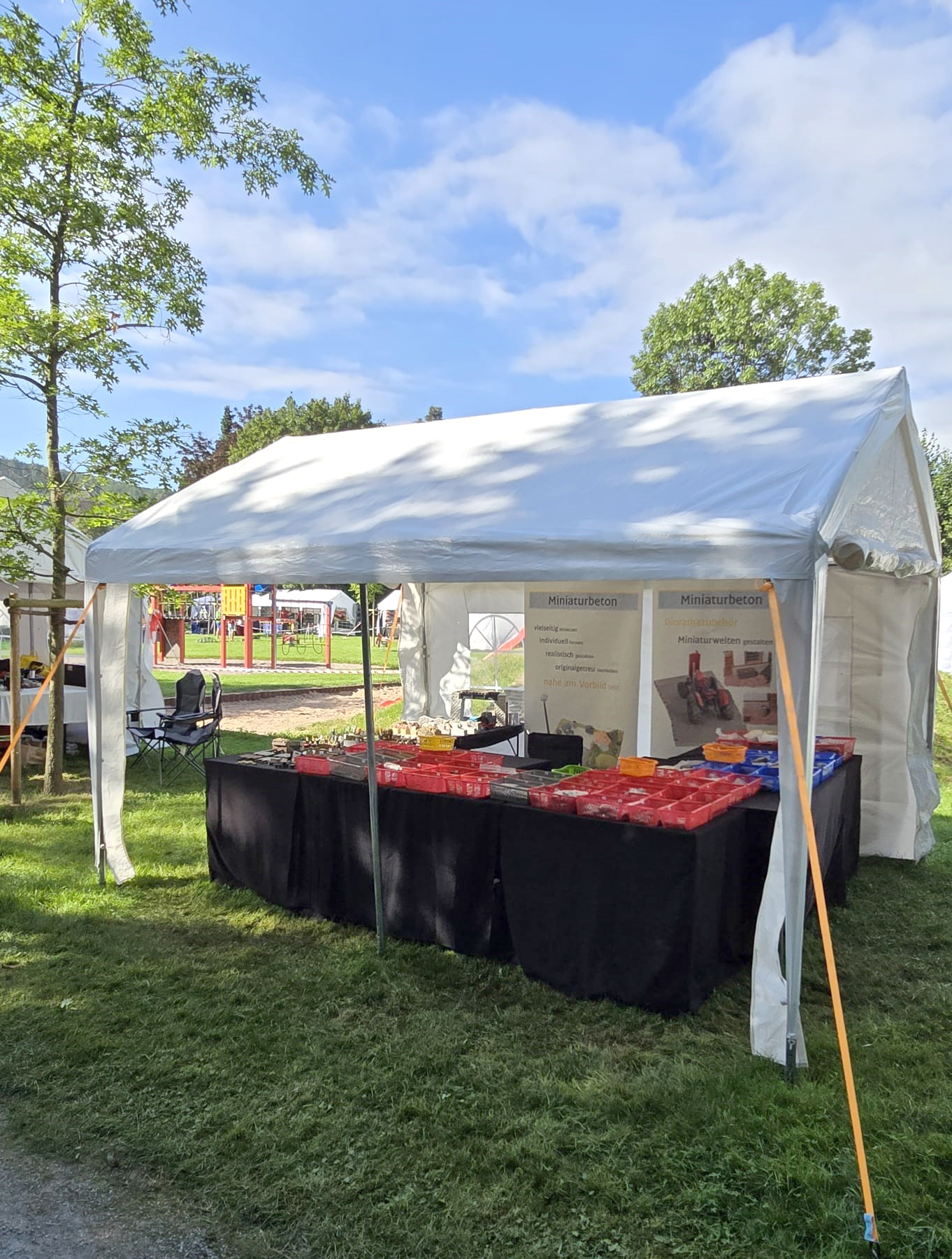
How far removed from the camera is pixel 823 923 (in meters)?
2.61

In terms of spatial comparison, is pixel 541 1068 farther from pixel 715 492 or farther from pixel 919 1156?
pixel 715 492

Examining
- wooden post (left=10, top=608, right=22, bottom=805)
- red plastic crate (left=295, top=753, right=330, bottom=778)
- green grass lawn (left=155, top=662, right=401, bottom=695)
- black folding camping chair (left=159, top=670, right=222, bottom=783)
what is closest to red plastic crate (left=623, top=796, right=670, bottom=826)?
red plastic crate (left=295, top=753, right=330, bottom=778)

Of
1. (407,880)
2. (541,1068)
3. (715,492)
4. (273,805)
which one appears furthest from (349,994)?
(715,492)

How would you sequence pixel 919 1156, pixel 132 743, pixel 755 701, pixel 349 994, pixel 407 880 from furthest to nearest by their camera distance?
pixel 132 743 → pixel 755 701 → pixel 407 880 → pixel 349 994 → pixel 919 1156

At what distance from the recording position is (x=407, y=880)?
429 cm

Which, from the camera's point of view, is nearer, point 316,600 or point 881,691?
point 881,691

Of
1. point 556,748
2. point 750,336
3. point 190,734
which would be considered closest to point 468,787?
point 556,748

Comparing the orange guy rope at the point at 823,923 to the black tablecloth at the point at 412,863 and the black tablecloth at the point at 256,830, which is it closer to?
the black tablecloth at the point at 412,863

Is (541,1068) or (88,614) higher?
(88,614)

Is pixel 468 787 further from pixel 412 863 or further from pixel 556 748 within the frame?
pixel 556 748

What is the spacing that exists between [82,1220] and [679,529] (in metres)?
2.81

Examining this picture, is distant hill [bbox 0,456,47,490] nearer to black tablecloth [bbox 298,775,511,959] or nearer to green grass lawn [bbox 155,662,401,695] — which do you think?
black tablecloth [bbox 298,775,511,959]

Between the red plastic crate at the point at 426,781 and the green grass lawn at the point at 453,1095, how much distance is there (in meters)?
0.78

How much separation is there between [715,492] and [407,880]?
238 cm
